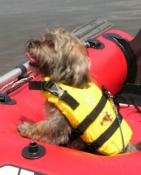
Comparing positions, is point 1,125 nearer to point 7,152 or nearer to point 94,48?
point 7,152

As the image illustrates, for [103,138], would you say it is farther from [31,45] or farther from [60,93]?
[31,45]

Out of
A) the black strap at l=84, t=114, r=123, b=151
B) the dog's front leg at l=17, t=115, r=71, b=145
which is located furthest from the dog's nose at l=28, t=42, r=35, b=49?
the black strap at l=84, t=114, r=123, b=151

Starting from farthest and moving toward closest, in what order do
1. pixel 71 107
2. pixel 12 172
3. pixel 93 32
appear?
pixel 93 32, pixel 71 107, pixel 12 172

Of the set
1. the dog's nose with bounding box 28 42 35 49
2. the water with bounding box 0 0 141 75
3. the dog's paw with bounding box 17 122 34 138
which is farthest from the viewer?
the water with bounding box 0 0 141 75

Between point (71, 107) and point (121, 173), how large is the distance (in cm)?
52

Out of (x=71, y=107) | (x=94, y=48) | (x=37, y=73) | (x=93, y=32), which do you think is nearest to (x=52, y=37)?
(x=37, y=73)

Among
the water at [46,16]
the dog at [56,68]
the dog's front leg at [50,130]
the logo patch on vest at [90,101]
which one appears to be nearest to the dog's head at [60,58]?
the dog at [56,68]

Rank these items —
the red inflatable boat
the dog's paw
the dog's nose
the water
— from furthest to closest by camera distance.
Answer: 1. the water
2. the dog's paw
3. the dog's nose
4. the red inflatable boat

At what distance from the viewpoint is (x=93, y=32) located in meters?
4.40

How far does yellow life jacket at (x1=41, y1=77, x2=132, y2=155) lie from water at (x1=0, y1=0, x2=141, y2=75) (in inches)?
148

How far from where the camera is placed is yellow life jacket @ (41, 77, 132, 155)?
2.52 metres

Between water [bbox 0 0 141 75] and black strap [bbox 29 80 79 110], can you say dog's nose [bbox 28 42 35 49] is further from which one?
water [bbox 0 0 141 75]

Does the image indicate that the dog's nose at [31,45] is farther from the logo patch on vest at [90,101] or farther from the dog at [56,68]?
the logo patch on vest at [90,101]

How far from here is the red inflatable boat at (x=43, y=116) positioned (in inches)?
84.2
